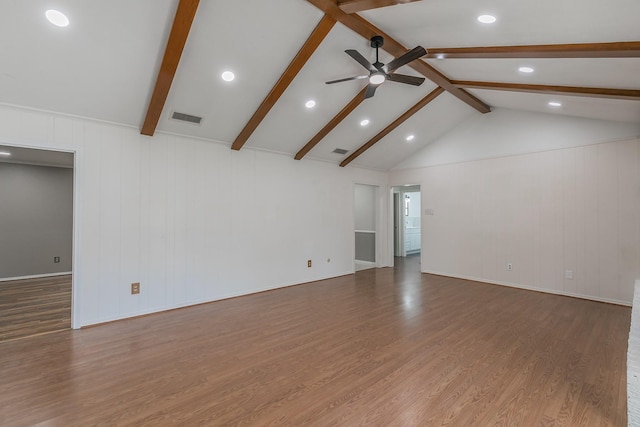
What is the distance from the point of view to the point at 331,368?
2605 mm

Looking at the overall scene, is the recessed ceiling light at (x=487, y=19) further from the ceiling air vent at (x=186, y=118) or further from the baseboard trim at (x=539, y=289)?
the baseboard trim at (x=539, y=289)

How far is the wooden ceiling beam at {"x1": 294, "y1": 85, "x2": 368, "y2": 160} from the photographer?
4.46m

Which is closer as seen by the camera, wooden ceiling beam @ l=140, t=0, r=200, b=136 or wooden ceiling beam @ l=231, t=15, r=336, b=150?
wooden ceiling beam @ l=140, t=0, r=200, b=136

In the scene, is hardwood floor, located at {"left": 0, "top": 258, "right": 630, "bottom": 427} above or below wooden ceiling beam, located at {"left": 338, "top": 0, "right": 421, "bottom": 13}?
below

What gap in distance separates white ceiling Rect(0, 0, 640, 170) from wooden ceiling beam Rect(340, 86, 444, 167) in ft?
1.23

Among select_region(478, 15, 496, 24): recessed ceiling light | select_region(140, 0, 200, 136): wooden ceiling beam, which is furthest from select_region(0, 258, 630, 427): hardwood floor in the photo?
select_region(478, 15, 496, 24): recessed ceiling light

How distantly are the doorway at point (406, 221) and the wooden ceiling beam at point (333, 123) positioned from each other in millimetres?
3871

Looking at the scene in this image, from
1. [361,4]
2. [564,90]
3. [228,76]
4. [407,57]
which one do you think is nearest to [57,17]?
[228,76]

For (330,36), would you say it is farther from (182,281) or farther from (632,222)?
(632,222)

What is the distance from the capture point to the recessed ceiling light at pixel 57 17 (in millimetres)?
2452

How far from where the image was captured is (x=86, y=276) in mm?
3566

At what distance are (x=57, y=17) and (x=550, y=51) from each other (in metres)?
4.36

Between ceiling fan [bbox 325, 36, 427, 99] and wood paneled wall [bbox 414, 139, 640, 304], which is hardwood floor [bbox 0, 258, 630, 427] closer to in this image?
wood paneled wall [bbox 414, 139, 640, 304]

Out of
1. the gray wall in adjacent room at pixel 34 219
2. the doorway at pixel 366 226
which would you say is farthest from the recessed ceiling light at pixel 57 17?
the doorway at pixel 366 226
